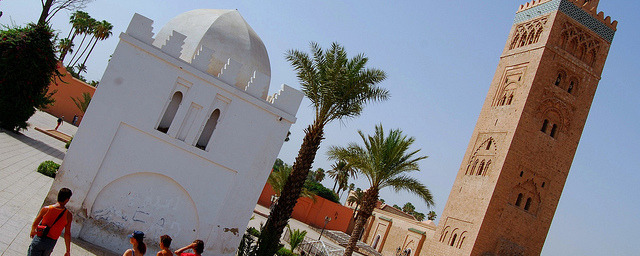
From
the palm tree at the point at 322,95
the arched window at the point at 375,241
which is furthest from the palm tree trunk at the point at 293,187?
the arched window at the point at 375,241

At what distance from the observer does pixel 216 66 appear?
10594 millimetres

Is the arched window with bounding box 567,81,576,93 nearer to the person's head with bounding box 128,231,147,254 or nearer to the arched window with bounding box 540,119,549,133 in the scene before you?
the arched window with bounding box 540,119,549,133

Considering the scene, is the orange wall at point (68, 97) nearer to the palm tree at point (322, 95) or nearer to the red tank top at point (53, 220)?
the palm tree at point (322, 95)

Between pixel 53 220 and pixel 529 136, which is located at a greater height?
pixel 529 136

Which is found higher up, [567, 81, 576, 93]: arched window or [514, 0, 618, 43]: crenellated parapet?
[514, 0, 618, 43]: crenellated parapet

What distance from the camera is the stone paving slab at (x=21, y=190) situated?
805cm

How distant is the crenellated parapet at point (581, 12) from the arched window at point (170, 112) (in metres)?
21.4

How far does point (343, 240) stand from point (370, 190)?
1534 cm

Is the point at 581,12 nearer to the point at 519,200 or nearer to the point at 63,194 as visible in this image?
the point at 519,200

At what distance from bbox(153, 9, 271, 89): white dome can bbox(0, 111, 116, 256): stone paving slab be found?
13.7 ft

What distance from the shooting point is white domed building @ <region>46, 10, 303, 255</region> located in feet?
30.7

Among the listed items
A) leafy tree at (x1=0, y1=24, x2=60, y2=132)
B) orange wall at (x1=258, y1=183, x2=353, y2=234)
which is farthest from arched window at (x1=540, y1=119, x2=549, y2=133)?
leafy tree at (x1=0, y1=24, x2=60, y2=132)

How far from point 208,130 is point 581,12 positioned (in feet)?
74.5

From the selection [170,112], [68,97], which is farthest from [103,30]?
[170,112]
